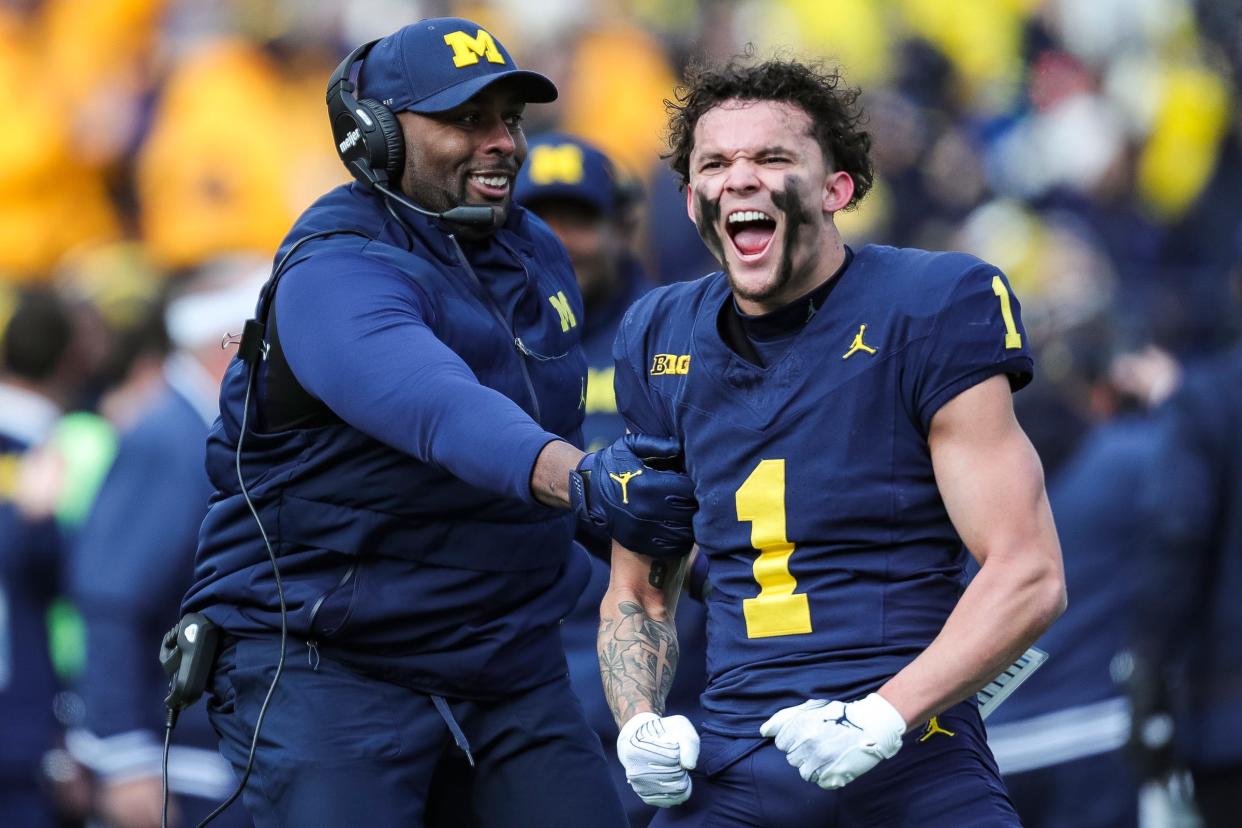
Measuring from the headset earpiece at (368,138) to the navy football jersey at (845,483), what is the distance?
0.87 metres

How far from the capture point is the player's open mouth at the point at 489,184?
167 inches

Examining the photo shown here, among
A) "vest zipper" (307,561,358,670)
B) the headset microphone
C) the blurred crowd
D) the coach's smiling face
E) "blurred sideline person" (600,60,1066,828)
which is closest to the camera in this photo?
"blurred sideline person" (600,60,1066,828)

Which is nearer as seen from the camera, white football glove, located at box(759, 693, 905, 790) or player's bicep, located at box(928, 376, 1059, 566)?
white football glove, located at box(759, 693, 905, 790)

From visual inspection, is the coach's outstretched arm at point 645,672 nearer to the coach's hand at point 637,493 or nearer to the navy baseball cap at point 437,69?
the coach's hand at point 637,493

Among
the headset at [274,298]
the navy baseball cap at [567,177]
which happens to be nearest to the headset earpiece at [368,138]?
the headset at [274,298]

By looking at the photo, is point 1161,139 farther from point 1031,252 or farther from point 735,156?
point 735,156

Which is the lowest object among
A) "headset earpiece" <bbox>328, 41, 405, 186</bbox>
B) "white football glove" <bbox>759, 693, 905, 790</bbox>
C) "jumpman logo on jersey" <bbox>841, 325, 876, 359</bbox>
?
"white football glove" <bbox>759, 693, 905, 790</bbox>

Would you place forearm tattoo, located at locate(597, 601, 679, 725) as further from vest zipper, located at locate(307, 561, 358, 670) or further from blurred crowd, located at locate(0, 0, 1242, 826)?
blurred crowd, located at locate(0, 0, 1242, 826)

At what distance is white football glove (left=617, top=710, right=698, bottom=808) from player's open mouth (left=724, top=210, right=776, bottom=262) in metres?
0.87

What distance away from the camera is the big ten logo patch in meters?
3.90

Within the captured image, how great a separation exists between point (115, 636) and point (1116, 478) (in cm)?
352

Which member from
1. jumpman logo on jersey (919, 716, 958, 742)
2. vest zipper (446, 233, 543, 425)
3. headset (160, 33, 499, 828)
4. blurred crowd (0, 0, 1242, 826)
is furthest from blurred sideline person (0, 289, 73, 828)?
jumpman logo on jersey (919, 716, 958, 742)

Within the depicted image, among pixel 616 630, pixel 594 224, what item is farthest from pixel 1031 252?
pixel 616 630

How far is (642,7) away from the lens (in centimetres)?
1290
